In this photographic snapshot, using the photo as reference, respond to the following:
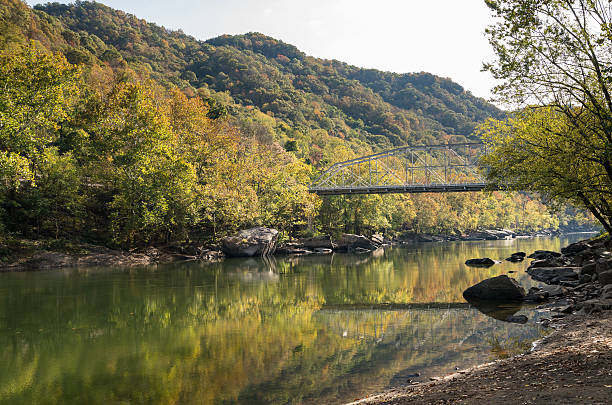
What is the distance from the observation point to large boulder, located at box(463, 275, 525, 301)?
18.9 m

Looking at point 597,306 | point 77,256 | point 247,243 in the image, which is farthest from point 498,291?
point 77,256

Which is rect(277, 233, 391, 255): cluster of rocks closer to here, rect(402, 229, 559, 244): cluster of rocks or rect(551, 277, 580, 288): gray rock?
rect(402, 229, 559, 244): cluster of rocks

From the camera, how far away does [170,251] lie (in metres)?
43.6

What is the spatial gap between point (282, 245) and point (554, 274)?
32.9 meters

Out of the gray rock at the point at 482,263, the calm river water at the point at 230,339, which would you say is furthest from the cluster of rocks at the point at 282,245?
the calm river water at the point at 230,339

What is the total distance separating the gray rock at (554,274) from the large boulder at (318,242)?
107 ft

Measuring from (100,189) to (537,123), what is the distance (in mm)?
37103

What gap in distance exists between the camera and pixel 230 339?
13.5 meters

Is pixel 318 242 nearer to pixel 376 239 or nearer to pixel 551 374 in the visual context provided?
pixel 376 239

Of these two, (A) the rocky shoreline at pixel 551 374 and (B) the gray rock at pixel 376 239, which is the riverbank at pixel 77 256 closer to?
(A) the rocky shoreline at pixel 551 374

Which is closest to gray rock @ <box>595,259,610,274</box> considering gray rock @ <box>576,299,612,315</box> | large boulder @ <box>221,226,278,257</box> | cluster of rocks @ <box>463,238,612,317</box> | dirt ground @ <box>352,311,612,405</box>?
cluster of rocks @ <box>463,238,612,317</box>

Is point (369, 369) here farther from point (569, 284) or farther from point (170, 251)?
point (170, 251)

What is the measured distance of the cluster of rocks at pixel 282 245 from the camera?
46312 mm

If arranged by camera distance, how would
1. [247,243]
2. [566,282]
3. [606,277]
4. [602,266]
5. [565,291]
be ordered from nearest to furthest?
1. [606,277]
2. [565,291]
3. [602,266]
4. [566,282]
5. [247,243]
